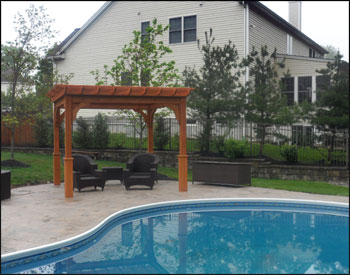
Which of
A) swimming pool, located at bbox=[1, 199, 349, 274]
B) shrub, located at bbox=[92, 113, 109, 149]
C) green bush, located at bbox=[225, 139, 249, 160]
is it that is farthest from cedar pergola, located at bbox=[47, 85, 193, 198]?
shrub, located at bbox=[92, 113, 109, 149]

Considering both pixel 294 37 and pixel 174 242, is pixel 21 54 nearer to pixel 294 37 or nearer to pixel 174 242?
pixel 174 242

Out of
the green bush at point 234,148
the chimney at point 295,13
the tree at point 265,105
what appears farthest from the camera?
the chimney at point 295,13

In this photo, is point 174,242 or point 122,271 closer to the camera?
point 122,271

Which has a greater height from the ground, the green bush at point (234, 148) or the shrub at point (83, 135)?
the shrub at point (83, 135)

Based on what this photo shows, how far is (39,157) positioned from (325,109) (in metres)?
12.1

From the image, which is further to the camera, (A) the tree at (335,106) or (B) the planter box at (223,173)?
(A) the tree at (335,106)

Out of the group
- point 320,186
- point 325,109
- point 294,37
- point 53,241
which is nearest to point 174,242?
point 53,241

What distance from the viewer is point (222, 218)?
876 cm

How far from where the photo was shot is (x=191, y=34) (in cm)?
2048

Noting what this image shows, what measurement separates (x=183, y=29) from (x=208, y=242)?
15.8 metres

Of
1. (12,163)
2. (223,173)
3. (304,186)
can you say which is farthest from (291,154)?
(12,163)

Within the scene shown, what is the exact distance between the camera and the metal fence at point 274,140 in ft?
44.1

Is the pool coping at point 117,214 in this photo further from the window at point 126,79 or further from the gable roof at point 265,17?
the gable roof at point 265,17

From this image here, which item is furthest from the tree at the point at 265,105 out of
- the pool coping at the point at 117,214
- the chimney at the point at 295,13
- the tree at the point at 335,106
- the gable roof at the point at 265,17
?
the chimney at the point at 295,13
